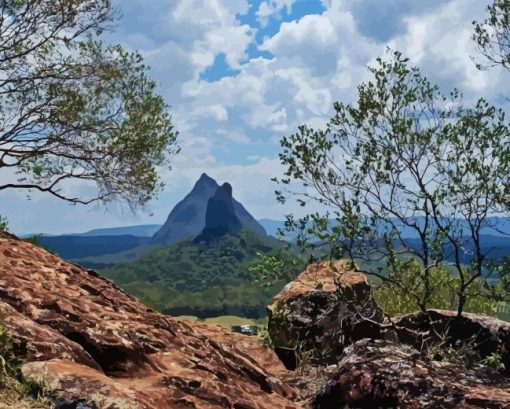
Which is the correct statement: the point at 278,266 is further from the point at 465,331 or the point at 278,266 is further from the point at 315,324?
the point at 465,331

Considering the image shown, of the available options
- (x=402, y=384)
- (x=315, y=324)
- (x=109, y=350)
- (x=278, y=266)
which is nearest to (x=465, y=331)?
(x=315, y=324)

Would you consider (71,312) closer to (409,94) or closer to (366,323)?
(366,323)

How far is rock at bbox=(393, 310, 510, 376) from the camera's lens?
65.3 feet

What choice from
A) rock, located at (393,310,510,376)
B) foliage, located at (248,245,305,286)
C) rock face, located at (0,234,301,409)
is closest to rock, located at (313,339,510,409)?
rock face, located at (0,234,301,409)

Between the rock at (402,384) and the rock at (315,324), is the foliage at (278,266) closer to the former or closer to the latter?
the rock at (315,324)

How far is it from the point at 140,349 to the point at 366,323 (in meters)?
12.6

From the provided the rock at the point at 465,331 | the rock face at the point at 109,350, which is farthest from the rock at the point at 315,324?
the rock face at the point at 109,350

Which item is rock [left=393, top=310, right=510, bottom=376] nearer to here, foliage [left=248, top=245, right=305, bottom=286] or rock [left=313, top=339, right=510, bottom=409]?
foliage [left=248, top=245, right=305, bottom=286]

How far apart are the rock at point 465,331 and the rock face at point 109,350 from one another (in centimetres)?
780

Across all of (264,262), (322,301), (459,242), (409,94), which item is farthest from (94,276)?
(409,94)

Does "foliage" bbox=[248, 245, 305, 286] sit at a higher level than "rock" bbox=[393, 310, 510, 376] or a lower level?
higher

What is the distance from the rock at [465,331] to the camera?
1989 centimetres

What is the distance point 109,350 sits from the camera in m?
10.6

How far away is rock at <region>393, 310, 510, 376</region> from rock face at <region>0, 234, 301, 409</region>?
7799mm
